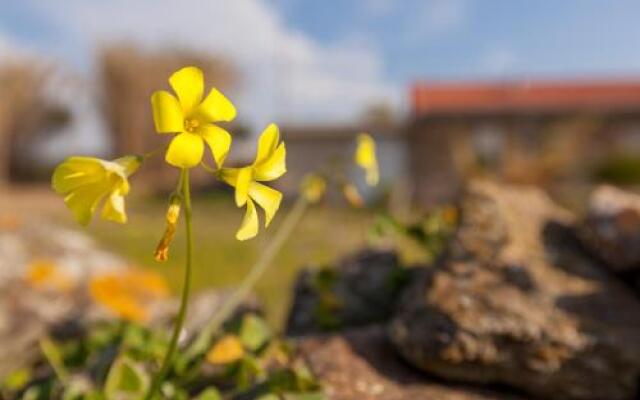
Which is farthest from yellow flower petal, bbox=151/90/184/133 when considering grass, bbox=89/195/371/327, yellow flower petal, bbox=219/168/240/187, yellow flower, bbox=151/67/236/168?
grass, bbox=89/195/371/327

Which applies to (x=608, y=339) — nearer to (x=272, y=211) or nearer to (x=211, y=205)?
(x=272, y=211)

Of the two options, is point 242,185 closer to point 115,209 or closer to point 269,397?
point 115,209

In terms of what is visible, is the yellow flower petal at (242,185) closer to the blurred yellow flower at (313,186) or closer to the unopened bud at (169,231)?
the unopened bud at (169,231)

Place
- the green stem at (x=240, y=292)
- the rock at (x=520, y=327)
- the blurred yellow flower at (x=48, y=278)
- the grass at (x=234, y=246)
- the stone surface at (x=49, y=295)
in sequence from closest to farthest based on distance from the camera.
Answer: the green stem at (x=240, y=292), the rock at (x=520, y=327), the stone surface at (x=49, y=295), the blurred yellow flower at (x=48, y=278), the grass at (x=234, y=246)

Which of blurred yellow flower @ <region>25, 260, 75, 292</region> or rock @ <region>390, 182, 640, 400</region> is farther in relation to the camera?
blurred yellow flower @ <region>25, 260, 75, 292</region>

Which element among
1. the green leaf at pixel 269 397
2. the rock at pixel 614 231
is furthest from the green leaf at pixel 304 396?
the rock at pixel 614 231

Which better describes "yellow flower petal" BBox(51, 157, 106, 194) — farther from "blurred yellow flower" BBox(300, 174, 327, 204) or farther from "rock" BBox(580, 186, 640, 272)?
"rock" BBox(580, 186, 640, 272)
